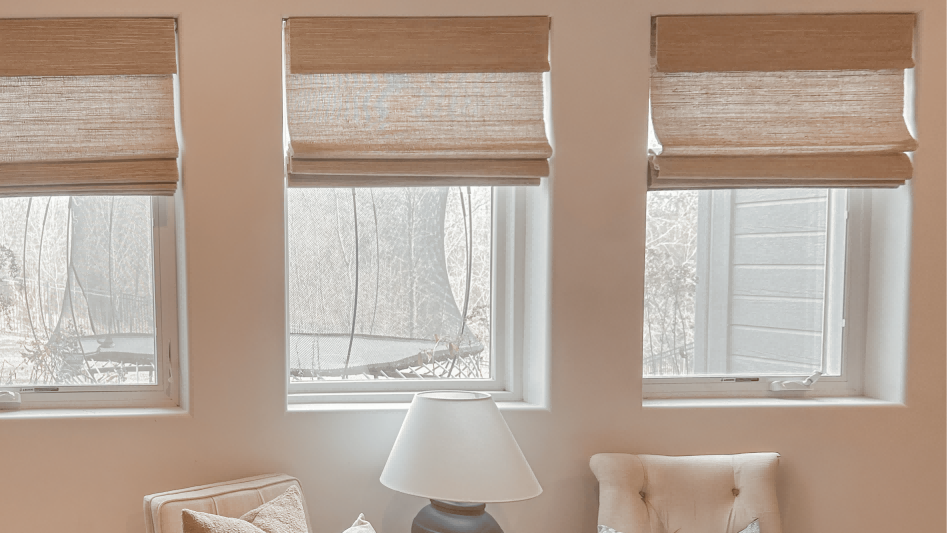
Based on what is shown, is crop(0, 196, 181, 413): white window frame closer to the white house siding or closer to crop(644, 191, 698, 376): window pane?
crop(644, 191, 698, 376): window pane

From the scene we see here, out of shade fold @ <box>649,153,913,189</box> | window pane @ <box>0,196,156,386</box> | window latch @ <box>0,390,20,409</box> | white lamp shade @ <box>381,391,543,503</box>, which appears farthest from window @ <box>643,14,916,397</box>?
window latch @ <box>0,390,20,409</box>

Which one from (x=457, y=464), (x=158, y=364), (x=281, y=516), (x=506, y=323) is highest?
(x=506, y=323)

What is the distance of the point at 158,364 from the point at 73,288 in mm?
396

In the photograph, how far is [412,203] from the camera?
2475 millimetres

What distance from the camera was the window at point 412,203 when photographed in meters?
2.27

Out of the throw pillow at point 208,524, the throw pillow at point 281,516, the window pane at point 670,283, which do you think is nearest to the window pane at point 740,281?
the window pane at point 670,283

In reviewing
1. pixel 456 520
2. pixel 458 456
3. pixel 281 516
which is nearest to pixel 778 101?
pixel 458 456

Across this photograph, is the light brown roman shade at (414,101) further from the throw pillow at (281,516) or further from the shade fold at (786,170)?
the throw pillow at (281,516)

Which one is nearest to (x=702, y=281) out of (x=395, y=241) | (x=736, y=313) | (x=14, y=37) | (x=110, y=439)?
(x=736, y=313)

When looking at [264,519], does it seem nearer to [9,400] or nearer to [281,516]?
[281,516]

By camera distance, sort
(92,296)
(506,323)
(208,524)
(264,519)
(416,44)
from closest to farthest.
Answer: (208,524) → (264,519) → (416,44) → (92,296) → (506,323)

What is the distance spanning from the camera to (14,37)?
2209 millimetres

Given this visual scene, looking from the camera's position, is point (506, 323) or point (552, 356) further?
point (506, 323)

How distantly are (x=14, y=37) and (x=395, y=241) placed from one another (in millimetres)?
1396
